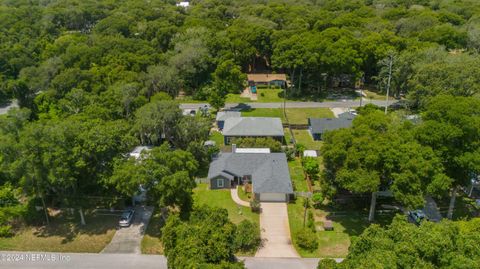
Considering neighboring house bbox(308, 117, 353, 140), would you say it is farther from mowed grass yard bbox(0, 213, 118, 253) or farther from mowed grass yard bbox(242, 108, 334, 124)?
mowed grass yard bbox(0, 213, 118, 253)

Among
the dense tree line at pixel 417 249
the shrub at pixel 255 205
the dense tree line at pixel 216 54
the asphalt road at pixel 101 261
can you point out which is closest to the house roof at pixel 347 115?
the dense tree line at pixel 216 54

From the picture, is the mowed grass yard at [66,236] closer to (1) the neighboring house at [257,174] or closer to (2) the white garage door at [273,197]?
(1) the neighboring house at [257,174]

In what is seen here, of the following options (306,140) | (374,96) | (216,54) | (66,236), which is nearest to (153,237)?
(66,236)

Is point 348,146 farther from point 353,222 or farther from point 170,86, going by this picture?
point 170,86

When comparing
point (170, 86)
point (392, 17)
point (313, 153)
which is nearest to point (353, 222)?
point (313, 153)

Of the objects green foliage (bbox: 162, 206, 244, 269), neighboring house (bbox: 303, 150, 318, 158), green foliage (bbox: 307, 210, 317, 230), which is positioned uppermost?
green foliage (bbox: 162, 206, 244, 269)

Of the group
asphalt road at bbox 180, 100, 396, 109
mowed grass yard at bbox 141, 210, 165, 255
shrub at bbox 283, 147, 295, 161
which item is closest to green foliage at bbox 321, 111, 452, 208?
shrub at bbox 283, 147, 295, 161

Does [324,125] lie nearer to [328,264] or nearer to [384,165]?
[384,165]
